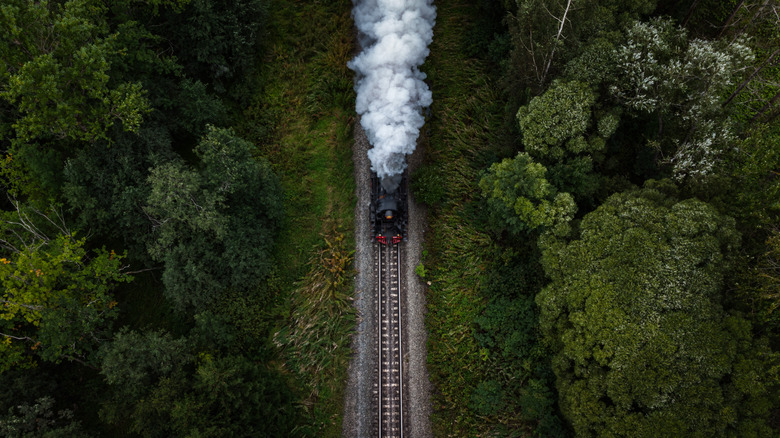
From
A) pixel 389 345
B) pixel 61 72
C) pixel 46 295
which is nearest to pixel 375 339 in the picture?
pixel 389 345

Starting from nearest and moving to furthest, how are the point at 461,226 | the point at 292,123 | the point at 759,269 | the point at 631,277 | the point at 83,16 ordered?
the point at 759,269 < the point at 631,277 < the point at 83,16 < the point at 461,226 < the point at 292,123

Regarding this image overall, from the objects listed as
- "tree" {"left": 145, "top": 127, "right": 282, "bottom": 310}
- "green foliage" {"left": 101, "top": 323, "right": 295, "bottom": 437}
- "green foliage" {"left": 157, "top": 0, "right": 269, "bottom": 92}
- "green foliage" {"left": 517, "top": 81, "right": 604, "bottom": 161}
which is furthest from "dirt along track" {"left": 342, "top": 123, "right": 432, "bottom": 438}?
"green foliage" {"left": 157, "top": 0, "right": 269, "bottom": 92}

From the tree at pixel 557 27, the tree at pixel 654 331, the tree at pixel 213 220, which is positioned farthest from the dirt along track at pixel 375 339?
the tree at pixel 557 27

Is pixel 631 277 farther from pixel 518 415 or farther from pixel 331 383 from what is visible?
pixel 331 383

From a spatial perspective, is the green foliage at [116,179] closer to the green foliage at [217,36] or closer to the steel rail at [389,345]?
the green foliage at [217,36]

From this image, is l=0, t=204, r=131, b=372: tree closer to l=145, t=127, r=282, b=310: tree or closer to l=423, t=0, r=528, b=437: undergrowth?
l=145, t=127, r=282, b=310: tree

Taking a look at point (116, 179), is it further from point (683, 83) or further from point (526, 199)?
point (683, 83)

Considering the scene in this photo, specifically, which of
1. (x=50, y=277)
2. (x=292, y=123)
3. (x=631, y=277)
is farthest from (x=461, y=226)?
(x=50, y=277)
